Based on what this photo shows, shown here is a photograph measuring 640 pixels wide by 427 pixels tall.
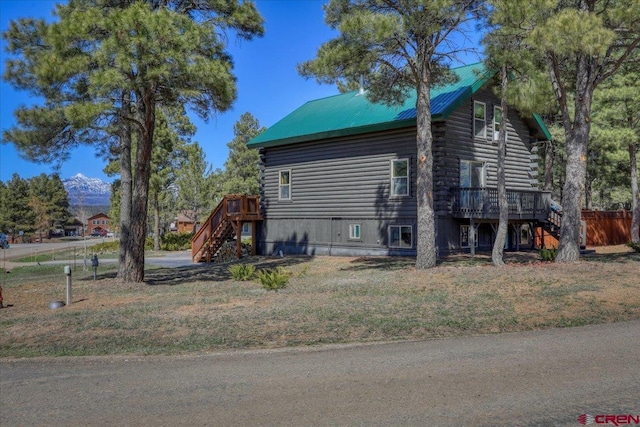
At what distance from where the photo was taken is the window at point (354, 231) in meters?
24.1

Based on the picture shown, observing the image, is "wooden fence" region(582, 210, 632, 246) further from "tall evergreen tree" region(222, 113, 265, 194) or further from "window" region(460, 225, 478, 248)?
"tall evergreen tree" region(222, 113, 265, 194)

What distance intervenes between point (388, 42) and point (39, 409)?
13786 mm

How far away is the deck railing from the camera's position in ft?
68.9

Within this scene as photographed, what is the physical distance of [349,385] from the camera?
232 inches

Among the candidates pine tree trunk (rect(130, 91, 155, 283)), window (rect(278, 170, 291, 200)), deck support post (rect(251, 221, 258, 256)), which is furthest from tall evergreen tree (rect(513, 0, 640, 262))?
deck support post (rect(251, 221, 258, 256))

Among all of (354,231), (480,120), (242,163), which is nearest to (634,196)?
(480,120)

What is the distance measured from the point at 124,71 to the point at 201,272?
9121 millimetres

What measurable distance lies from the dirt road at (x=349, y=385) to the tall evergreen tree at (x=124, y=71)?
8175 mm

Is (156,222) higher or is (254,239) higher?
(156,222)

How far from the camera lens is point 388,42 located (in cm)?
1608

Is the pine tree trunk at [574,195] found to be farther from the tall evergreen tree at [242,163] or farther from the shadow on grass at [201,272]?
the tall evergreen tree at [242,163]

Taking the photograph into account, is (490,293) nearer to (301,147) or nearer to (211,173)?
(301,147)

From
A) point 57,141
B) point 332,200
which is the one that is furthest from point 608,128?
point 57,141

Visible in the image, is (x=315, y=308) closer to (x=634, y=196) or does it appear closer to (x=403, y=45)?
(x=403, y=45)
